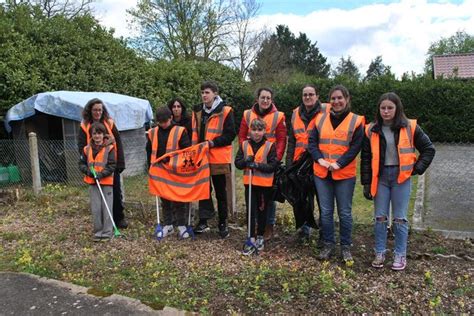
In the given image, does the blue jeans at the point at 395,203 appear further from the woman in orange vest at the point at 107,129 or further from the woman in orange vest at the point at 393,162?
the woman in orange vest at the point at 107,129

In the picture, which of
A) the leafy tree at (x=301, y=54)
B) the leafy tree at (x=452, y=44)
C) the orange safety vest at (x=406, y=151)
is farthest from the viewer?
the leafy tree at (x=452, y=44)

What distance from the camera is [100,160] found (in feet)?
19.1

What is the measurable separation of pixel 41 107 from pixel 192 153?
561 centimetres

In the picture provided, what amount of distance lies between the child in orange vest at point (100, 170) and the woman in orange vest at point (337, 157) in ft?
9.17

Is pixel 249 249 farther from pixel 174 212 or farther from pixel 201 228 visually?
pixel 174 212

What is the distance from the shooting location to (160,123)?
5.65 metres

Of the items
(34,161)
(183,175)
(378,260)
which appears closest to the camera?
(378,260)

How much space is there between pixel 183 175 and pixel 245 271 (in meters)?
1.81

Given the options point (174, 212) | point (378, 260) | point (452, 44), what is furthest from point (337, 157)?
point (452, 44)

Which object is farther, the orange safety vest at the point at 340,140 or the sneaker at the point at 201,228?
the sneaker at the point at 201,228

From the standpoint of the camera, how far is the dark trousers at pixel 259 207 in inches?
202

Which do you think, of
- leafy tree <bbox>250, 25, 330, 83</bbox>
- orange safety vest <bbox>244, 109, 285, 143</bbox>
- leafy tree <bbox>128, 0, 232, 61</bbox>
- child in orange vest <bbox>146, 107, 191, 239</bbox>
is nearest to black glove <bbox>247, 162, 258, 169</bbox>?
orange safety vest <bbox>244, 109, 285, 143</bbox>

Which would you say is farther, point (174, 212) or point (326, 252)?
point (174, 212)

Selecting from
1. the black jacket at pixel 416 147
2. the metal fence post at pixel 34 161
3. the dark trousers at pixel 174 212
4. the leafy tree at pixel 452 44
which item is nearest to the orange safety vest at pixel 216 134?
the dark trousers at pixel 174 212
